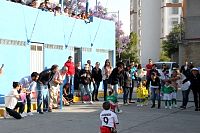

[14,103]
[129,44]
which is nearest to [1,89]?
[14,103]

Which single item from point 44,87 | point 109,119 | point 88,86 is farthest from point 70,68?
point 109,119

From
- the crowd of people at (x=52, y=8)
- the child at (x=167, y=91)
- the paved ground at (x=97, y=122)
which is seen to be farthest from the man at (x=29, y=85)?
the child at (x=167, y=91)

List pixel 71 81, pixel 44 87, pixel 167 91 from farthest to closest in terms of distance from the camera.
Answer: pixel 71 81 → pixel 167 91 → pixel 44 87

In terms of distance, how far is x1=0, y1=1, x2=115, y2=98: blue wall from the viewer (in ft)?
68.7

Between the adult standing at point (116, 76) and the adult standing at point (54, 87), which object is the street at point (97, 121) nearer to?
the adult standing at point (54, 87)

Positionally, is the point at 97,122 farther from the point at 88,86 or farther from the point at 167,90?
the point at 88,86

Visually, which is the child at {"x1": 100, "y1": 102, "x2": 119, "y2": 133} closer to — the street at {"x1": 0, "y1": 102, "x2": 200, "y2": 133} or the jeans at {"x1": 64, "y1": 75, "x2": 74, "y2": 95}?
the street at {"x1": 0, "y1": 102, "x2": 200, "y2": 133}

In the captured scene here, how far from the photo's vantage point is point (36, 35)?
23.4m

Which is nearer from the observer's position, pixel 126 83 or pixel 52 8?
pixel 126 83

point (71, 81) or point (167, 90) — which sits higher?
point (71, 81)

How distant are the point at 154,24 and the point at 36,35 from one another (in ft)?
287

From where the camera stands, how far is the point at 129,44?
2835 inches

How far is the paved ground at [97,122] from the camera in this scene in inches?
551

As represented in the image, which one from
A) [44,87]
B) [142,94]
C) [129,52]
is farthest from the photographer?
[129,52]
